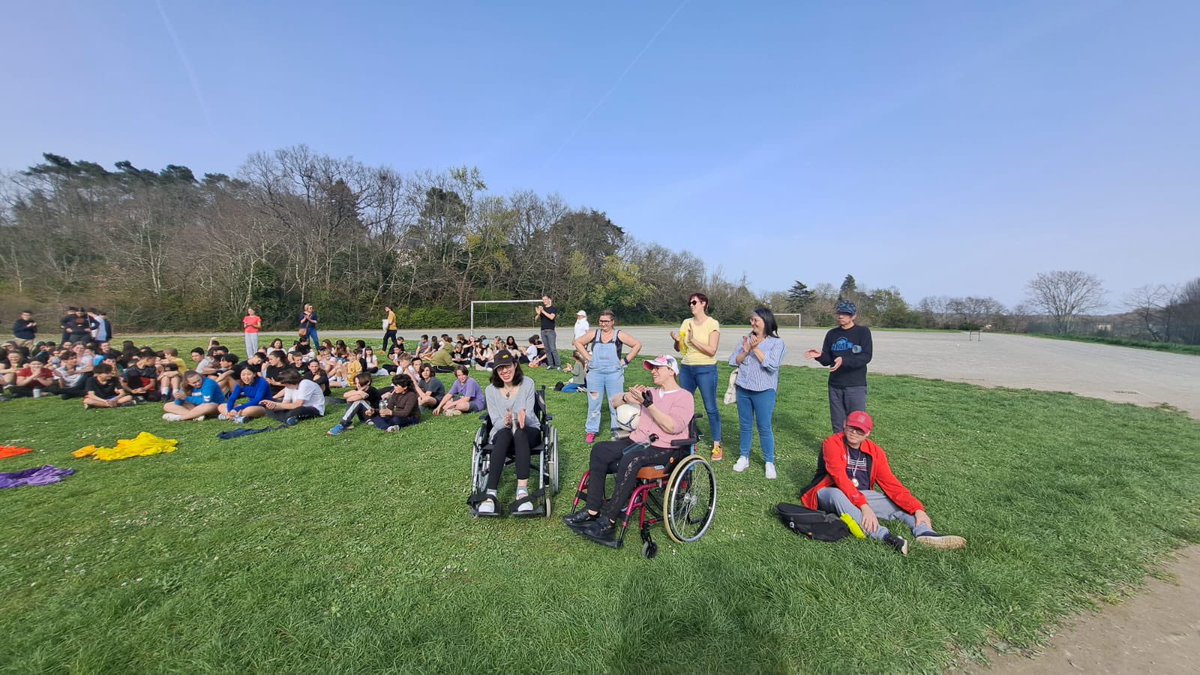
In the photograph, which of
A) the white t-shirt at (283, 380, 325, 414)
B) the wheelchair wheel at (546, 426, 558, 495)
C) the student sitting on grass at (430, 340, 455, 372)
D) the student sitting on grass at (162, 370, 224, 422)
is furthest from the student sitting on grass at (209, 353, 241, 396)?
the wheelchair wheel at (546, 426, 558, 495)

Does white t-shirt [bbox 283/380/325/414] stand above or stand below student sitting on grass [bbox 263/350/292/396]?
below

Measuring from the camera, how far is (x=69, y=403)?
9.33 m

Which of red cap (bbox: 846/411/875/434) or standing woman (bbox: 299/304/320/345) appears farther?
standing woman (bbox: 299/304/320/345)

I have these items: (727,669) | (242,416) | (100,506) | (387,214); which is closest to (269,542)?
(100,506)

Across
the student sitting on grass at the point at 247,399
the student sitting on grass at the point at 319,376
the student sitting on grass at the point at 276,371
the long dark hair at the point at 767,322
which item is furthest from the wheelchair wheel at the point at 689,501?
the student sitting on grass at the point at 319,376

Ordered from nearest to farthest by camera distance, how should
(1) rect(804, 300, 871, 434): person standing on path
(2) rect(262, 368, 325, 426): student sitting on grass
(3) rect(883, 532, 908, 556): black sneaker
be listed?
(3) rect(883, 532, 908, 556): black sneaker
(1) rect(804, 300, 871, 434): person standing on path
(2) rect(262, 368, 325, 426): student sitting on grass

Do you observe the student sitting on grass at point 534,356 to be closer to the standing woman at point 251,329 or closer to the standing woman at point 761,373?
the standing woman at point 251,329

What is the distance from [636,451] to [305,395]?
6.67 m

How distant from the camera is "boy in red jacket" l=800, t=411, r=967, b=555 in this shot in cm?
386

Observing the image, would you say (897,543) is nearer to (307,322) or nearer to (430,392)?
(430,392)

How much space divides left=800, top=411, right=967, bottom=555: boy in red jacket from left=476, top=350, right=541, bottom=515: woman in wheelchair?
100 inches

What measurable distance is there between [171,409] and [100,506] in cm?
437

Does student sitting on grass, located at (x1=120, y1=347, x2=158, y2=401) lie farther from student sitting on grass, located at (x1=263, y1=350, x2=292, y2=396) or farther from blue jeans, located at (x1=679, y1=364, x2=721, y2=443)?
blue jeans, located at (x1=679, y1=364, x2=721, y2=443)

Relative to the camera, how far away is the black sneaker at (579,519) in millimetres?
3837
